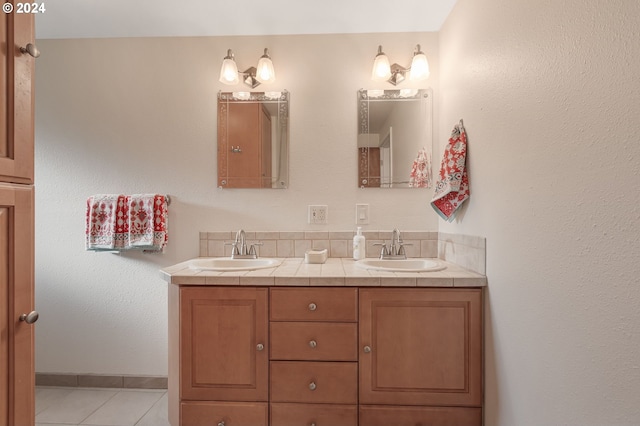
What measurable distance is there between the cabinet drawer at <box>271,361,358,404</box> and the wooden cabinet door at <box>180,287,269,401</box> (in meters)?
0.12

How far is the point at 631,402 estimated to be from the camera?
0.72m

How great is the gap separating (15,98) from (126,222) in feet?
3.75

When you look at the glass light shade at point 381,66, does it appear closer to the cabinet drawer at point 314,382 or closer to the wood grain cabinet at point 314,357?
the wood grain cabinet at point 314,357

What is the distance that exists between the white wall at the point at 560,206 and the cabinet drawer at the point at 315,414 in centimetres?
60

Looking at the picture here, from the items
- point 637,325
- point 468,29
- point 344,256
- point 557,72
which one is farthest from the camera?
point 344,256

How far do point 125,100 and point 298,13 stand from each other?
120 centimetres

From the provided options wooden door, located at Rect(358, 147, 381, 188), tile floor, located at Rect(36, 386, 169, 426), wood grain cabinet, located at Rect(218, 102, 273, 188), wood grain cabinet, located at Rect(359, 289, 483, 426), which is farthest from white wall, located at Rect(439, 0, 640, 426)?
tile floor, located at Rect(36, 386, 169, 426)

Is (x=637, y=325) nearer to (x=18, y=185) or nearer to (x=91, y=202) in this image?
(x=18, y=185)

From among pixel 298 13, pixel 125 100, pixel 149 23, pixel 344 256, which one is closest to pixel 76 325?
pixel 125 100

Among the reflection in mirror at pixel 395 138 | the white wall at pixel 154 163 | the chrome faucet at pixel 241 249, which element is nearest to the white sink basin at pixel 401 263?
the white wall at pixel 154 163

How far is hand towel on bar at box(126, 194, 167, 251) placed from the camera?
1856mm

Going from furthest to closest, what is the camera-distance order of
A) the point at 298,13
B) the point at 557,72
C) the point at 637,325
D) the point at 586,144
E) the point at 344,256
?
the point at 344,256 → the point at 298,13 → the point at 557,72 → the point at 586,144 → the point at 637,325

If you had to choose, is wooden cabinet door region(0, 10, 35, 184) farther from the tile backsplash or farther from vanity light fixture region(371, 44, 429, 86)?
vanity light fixture region(371, 44, 429, 86)

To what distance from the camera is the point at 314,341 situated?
1414mm
